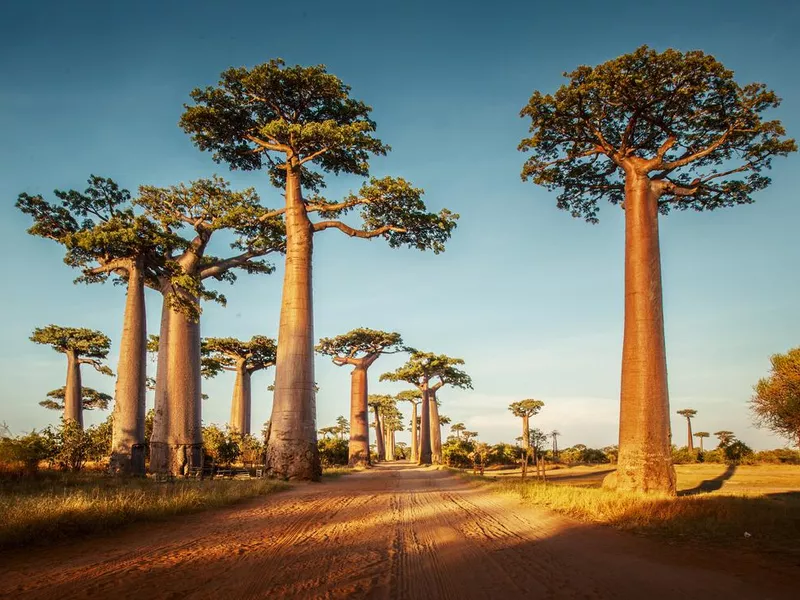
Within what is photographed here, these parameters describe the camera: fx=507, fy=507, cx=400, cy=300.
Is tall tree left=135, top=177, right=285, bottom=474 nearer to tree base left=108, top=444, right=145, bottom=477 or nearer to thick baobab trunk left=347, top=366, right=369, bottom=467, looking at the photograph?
tree base left=108, top=444, right=145, bottom=477

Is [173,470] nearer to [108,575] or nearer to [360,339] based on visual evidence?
[108,575]

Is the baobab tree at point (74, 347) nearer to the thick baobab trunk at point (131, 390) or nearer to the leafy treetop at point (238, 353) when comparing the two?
the leafy treetop at point (238, 353)

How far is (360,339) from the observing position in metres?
37.2

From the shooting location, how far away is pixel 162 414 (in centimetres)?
1911

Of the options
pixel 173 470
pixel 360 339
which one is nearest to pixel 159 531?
pixel 173 470

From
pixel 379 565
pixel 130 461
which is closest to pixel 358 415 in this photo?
pixel 130 461

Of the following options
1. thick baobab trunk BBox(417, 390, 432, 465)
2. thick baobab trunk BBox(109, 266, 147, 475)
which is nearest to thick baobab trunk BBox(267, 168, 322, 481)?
thick baobab trunk BBox(109, 266, 147, 475)

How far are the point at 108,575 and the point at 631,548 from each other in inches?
200

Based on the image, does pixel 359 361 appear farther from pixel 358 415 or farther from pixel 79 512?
pixel 79 512

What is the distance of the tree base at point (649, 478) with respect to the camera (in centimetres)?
1065

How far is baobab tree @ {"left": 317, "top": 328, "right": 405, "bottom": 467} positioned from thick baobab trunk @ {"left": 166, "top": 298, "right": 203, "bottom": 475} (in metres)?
17.3

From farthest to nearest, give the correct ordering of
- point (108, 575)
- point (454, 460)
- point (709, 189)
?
point (454, 460) → point (709, 189) → point (108, 575)

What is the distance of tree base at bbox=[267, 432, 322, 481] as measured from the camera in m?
16.2

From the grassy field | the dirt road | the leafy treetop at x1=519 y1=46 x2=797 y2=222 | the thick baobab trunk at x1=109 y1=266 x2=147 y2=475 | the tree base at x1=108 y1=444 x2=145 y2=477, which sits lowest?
the tree base at x1=108 y1=444 x2=145 y2=477
